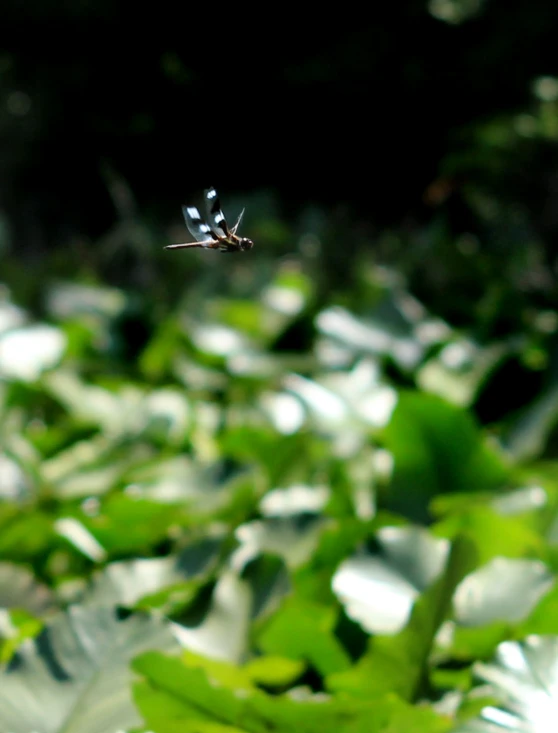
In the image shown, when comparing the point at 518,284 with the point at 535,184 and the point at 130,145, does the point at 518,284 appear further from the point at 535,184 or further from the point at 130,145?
the point at 130,145

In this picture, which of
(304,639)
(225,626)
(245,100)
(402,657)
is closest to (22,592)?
(225,626)

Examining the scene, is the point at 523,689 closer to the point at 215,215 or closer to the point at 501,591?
the point at 501,591

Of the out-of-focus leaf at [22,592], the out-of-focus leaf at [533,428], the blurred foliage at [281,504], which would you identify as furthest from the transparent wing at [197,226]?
the out-of-focus leaf at [533,428]

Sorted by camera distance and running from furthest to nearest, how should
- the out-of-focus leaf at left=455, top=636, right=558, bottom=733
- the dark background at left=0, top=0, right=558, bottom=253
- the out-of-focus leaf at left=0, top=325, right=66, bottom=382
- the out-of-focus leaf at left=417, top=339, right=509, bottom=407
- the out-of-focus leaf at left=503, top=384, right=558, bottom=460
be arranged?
the dark background at left=0, top=0, right=558, bottom=253 → the out-of-focus leaf at left=0, top=325, right=66, bottom=382 → the out-of-focus leaf at left=417, top=339, right=509, bottom=407 → the out-of-focus leaf at left=503, top=384, right=558, bottom=460 → the out-of-focus leaf at left=455, top=636, right=558, bottom=733

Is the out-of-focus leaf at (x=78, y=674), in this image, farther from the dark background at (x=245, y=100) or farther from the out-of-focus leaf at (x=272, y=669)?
the dark background at (x=245, y=100)

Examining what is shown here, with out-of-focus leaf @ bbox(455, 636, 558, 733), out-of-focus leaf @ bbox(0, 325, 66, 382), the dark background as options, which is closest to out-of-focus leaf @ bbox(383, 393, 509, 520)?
out-of-focus leaf @ bbox(455, 636, 558, 733)

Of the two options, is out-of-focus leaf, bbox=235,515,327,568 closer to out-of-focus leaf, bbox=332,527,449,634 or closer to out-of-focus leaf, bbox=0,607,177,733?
out-of-focus leaf, bbox=332,527,449,634

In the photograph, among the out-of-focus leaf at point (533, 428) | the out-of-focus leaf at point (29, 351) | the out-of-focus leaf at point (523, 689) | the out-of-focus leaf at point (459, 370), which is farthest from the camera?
the out-of-focus leaf at point (29, 351)
